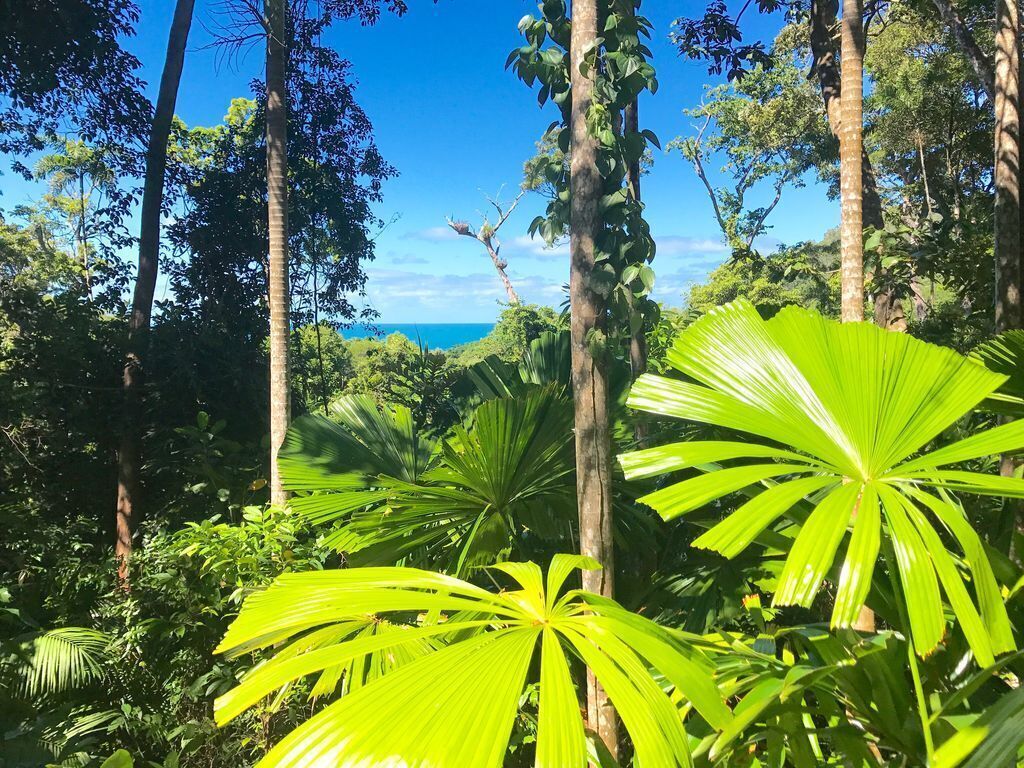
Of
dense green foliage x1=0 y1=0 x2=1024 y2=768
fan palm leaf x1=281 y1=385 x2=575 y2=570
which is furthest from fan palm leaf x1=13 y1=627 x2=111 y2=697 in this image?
fan palm leaf x1=281 y1=385 x2=575 y2=570

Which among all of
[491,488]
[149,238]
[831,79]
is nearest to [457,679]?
[491,488]

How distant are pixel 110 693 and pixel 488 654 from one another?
136 inches

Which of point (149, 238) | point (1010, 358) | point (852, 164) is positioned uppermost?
point (149, 238)

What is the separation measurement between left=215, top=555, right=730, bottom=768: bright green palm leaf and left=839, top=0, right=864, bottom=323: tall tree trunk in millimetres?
2257

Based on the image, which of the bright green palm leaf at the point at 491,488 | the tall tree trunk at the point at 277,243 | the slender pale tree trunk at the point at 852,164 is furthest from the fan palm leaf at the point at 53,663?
the slender pale tree trunk at the point at 852,164

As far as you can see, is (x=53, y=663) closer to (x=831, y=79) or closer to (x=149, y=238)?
(x=149, y=238)

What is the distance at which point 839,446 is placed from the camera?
40.5 inches

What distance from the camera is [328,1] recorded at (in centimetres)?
673

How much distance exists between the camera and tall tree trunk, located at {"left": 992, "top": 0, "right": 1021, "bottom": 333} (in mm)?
3154

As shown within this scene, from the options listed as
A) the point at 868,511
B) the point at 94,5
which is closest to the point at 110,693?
the point at 868,511

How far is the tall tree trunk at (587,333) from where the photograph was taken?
198 centimetres

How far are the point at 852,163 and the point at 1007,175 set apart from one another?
59.5 inches

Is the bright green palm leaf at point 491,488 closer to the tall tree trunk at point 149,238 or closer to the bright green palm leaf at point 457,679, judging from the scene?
the bright green palm leaf at point 457,679

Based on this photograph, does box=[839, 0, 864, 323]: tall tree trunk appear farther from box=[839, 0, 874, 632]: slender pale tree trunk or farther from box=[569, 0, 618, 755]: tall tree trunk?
box=[569, 0, 618, 755]: tall tree trunk
